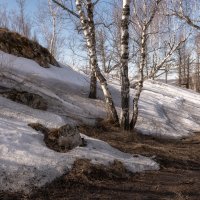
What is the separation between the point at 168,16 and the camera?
15406 millimetres

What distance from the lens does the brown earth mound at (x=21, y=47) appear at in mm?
15406

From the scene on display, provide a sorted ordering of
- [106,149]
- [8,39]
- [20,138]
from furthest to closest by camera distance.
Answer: [8,39] → [106,149] → [20,138]

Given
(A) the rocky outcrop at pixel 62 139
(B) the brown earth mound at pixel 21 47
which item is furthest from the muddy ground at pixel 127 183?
(B) the brown earth mound at pixel 21 47

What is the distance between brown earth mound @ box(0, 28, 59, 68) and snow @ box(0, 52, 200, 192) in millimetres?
605

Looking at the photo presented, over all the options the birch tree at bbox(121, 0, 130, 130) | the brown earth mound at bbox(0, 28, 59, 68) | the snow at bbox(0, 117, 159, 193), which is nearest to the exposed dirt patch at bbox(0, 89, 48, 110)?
the birch tree at bbox(121, 0, 130, 130)

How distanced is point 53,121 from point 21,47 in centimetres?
819

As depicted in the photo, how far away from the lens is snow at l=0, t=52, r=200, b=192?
220 inches

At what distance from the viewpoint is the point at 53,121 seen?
28.2 ft

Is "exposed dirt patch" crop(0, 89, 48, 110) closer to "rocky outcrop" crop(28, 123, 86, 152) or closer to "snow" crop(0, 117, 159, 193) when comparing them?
→ "snow" crop(0, 117, 159, 193)

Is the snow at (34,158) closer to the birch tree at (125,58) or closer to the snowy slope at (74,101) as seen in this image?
the snowy slope at (74,101)

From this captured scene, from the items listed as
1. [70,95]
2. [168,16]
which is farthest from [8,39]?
[168,16]

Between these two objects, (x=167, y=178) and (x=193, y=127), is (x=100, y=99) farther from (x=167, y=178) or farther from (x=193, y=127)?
(x=167, y=178)

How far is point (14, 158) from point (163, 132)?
7.38m

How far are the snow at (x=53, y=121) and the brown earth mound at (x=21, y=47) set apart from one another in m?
0.60
